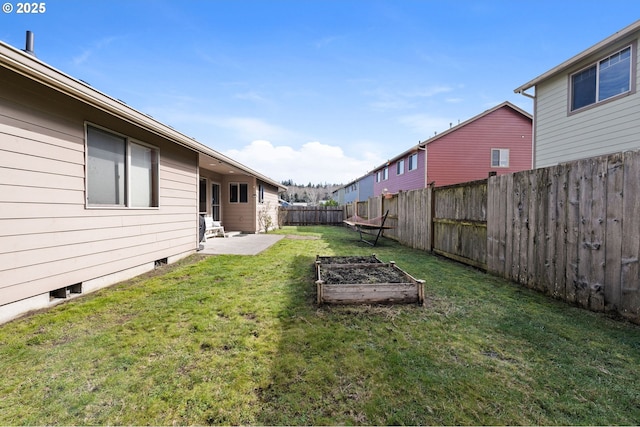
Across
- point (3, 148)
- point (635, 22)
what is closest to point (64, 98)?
point (3, 148)

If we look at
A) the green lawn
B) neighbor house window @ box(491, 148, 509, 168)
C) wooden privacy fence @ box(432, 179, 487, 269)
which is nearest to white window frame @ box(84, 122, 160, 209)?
the green lawn

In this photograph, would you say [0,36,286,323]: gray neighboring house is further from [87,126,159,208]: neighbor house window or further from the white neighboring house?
the white neighboring house

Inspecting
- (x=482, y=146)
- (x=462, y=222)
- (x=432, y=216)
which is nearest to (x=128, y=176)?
(x=462, y=222)

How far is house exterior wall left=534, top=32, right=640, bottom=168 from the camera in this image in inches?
241

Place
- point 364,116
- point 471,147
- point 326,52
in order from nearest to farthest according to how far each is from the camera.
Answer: point 326,52, point 364,116, point 471,147

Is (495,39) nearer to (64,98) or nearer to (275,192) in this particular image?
(64,98)

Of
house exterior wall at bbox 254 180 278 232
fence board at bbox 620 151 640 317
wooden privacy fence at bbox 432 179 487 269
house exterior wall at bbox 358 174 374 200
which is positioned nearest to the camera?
fence board at bbox 620 151 640 317

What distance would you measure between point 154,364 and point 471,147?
56.2 feet

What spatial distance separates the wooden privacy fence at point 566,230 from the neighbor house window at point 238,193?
8468mm

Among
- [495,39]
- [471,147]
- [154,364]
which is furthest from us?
[471,147]

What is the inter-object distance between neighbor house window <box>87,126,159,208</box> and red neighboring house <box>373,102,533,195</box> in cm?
1333

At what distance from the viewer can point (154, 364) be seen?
208 centimetres

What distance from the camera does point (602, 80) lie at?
6.71 meters

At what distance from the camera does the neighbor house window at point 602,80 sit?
Result: 20.5 feet
